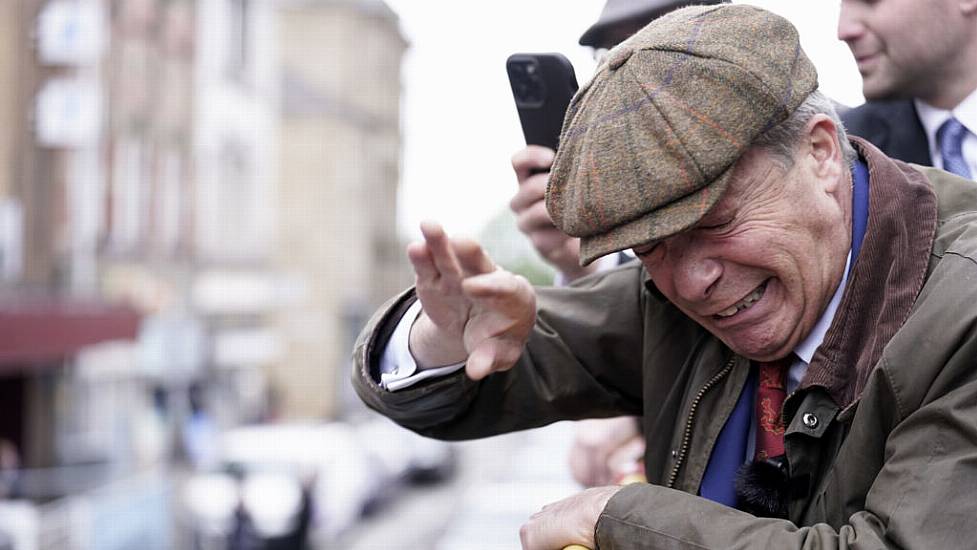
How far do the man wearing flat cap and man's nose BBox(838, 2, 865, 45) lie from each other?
0.41 meters

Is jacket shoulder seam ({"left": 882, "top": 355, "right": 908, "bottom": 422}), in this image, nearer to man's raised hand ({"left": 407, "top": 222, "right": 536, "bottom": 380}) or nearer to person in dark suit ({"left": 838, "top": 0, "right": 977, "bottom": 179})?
man's raised hand ({"left": 407, "top": 222, "right": 536, "bottom": 380})

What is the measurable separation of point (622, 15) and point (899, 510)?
1.64 meters

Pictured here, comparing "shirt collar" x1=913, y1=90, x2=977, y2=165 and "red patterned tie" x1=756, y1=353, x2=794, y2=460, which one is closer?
"red patterned tie" x1=756, y1=353, x2=794, y2=460

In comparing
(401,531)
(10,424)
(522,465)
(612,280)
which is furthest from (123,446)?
(612,280)

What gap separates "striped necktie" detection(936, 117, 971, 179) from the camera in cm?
239

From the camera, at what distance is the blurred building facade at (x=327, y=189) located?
40.1 meters

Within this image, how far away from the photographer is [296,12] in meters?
43.2

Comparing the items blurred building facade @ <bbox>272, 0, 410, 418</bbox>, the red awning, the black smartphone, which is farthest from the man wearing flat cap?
blurred building facade @ <bbox>272, 0, 410, 418</bbox>

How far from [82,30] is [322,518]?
25.7 feet

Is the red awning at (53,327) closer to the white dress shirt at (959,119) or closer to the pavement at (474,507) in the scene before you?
the pavement at (474,507)

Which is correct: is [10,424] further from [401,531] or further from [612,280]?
[612,280]

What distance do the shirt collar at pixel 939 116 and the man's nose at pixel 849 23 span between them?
0.20m

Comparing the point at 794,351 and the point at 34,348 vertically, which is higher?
the point at 794,351

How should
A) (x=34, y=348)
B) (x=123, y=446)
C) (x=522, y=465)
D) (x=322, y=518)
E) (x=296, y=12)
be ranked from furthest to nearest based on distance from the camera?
1. (x=296, y=12)
2. (x=123, y=446)
3. (x=522, y=465)
4. (x=322, y=518)
5. (x=34, y=348)
